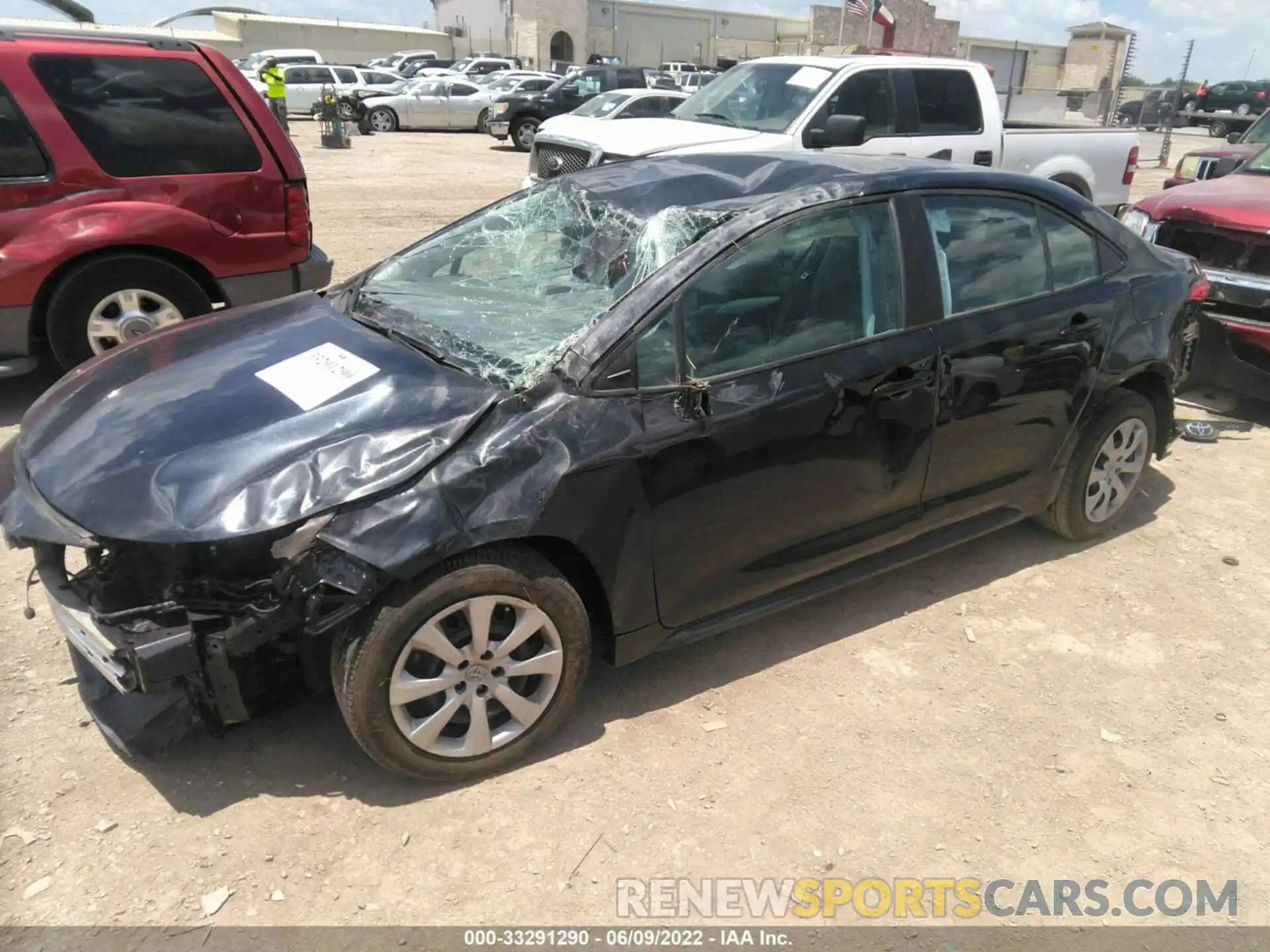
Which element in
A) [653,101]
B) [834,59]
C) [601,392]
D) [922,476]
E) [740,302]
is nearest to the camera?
[601,392]

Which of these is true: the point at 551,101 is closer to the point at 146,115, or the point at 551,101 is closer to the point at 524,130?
the point at 524,130

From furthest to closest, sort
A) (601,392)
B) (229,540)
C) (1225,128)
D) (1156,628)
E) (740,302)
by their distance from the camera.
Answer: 1. (1225,128)
2. (1156,628)
3. (740,302)
4. (601,392)
5. (229,540)

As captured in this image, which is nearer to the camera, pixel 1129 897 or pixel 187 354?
pixel 1129 897

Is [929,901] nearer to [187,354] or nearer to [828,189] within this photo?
[828,189]

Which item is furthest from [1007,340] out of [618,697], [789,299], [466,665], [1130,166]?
[1130,166]

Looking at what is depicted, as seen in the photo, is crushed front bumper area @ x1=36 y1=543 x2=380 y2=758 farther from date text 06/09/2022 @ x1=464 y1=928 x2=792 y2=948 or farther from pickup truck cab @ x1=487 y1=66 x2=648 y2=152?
pickup truck cab @ x1=487 y1=66 x2=648 y2=152

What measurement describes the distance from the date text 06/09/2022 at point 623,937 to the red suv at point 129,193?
4.32 metres

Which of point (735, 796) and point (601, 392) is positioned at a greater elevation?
point (601, 392)

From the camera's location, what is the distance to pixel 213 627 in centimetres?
243

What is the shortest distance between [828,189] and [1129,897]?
237cm

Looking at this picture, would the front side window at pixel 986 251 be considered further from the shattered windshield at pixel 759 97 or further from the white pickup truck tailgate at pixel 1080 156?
the white pickup truck tailgate at pixel 1080 156

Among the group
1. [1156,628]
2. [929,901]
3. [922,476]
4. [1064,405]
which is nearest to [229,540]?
[929,901]

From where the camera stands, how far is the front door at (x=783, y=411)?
288 cm

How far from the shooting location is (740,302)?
3.03 m
